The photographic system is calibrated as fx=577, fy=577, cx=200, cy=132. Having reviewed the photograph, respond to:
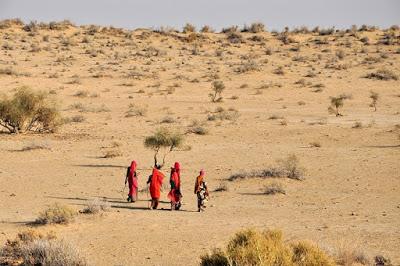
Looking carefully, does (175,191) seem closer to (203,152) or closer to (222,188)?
(222,188)

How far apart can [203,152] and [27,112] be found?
9.20 meters

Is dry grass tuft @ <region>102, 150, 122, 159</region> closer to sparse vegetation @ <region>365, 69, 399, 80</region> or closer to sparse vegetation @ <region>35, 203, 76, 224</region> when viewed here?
sparse vegetation @ <region>35, 203, 76, 224</region>

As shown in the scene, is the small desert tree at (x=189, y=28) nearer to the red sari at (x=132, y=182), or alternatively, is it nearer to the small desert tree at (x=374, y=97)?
the small desert tree at (x=374, y=97)

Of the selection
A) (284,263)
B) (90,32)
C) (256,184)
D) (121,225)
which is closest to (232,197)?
(256,184)

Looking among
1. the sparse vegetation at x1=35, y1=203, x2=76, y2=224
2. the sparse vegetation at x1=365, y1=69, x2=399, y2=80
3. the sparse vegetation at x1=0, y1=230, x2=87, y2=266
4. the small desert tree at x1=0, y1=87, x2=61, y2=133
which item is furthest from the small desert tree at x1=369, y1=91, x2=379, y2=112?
the sparse vegetation at x1=0, y1=230, x2=87, y2=266

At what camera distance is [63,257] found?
9.29 metres

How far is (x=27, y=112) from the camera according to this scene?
27.2m

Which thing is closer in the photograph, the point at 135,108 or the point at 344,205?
the point at 344,205

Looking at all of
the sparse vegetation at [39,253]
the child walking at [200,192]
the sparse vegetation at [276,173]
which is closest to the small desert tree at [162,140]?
the sparse vegetation at [276,173]

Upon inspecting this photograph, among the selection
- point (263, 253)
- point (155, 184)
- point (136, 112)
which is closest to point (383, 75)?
point (136, 112)

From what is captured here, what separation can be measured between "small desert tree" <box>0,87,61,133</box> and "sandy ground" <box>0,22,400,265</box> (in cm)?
88

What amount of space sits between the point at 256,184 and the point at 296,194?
1.64 meters

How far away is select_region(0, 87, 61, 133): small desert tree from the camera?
26.9 m

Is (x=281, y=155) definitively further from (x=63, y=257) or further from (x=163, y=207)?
(x=63, y=257)
